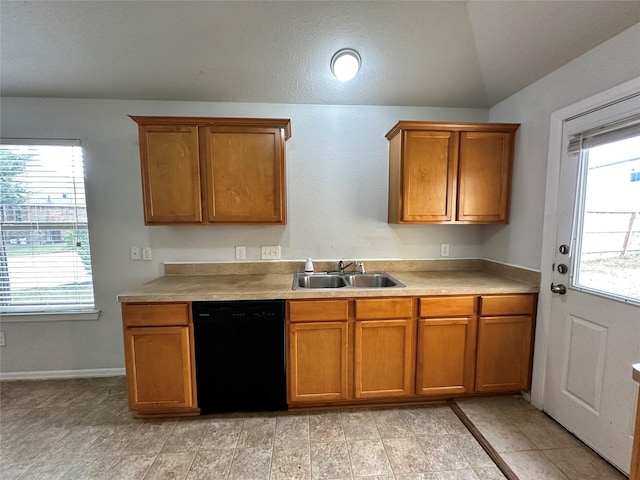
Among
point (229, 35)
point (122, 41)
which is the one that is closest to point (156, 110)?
point (122, 41)

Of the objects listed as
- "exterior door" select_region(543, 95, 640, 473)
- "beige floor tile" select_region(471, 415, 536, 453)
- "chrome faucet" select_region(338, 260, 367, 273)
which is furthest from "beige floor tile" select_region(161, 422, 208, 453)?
"exterior door" select_region(543, 95, 640, 473)

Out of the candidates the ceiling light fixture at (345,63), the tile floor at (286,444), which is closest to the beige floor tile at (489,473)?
the tile floor at (286,444)

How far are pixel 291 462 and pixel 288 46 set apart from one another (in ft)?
8.69

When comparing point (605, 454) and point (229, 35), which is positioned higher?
point (229, 35)

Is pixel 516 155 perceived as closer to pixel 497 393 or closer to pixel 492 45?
pixel 492 45

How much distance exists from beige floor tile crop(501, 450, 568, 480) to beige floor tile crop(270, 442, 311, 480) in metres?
1.15

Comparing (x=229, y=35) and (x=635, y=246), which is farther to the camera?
(x=229, y=35)

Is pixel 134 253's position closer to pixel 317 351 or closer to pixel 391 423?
pixel 317 351

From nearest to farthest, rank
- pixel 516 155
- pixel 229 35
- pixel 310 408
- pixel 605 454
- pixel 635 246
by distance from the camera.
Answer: pixel 635 246 < pixel 605 454 < pixel 229 35 < pixel 310 408 < pixel 516 155

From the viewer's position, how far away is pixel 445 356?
1.99 metres

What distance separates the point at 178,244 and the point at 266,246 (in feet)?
2.58

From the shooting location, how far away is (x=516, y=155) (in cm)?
218

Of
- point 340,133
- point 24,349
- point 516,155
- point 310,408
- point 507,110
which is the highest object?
point 507,110

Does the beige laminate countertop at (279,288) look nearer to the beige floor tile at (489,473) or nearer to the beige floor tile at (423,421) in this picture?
the beige floor tile at (423,421)
